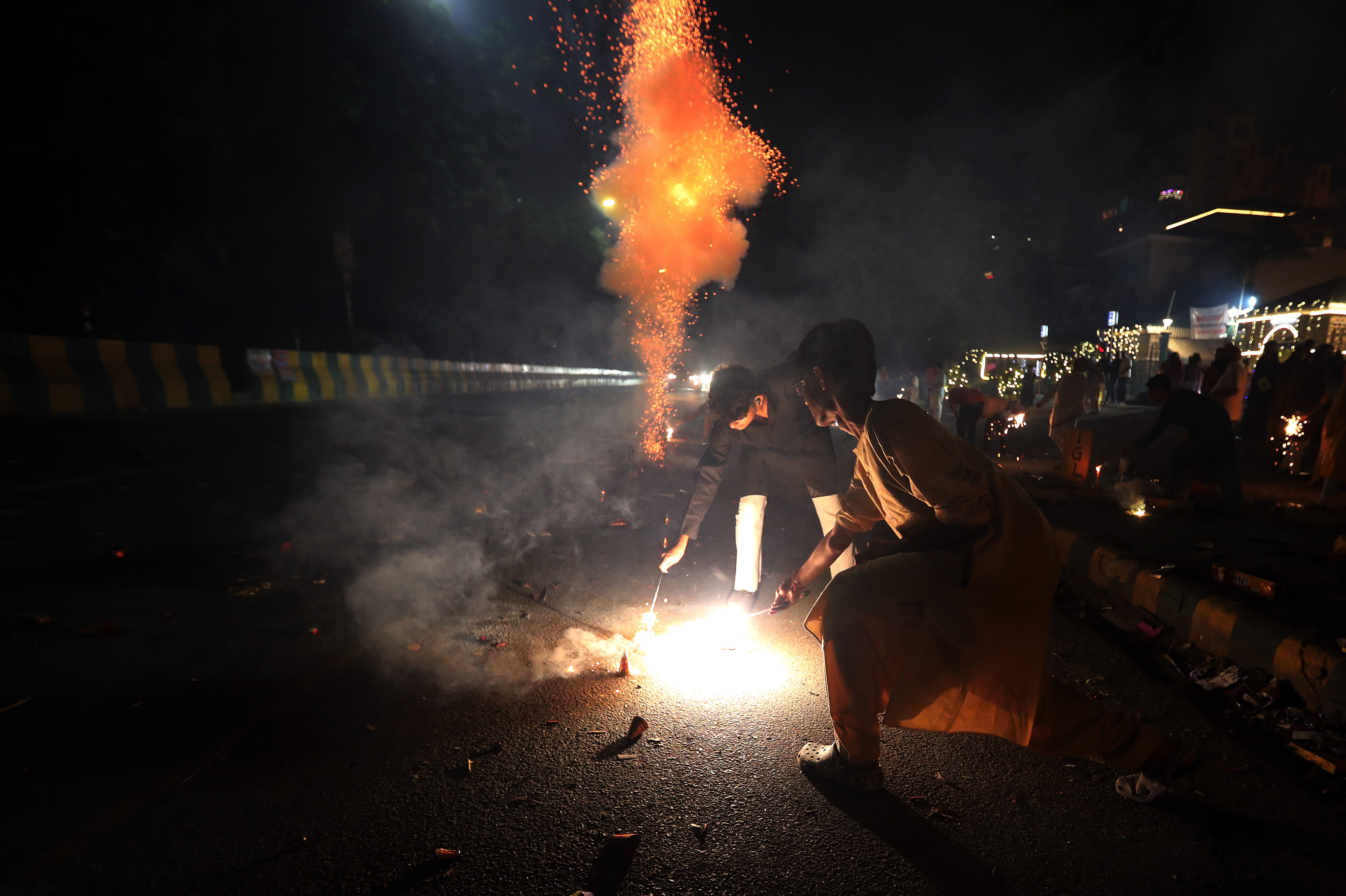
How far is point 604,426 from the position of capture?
14500 millimetres

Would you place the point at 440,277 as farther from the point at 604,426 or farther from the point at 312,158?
the point at 604,426

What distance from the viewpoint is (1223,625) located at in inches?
141

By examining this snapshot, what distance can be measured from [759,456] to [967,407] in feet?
29.5

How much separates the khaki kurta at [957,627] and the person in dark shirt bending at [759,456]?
1.53m

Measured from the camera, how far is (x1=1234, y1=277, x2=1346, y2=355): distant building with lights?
53.0 feet

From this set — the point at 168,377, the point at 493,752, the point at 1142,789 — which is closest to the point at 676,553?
the point at 493,752

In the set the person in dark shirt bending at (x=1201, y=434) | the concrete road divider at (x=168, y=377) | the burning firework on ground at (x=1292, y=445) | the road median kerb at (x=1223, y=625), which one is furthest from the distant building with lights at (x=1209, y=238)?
the concrete road divider at (x=168, y=377)

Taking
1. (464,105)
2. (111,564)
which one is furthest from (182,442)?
(464,105)

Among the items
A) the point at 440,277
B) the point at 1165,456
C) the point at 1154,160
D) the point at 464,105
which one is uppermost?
the point at 1154,160

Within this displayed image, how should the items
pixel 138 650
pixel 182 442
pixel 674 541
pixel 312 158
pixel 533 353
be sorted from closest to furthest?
pixel 138 650, pixel 674 541, pixel 182 442, pixel 312 158, pixel 533 353

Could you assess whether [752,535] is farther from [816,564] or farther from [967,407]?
[967,407]

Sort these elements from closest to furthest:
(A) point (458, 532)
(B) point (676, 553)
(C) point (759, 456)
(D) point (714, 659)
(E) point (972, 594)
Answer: (E) point (972, 594), (D) point (714, 659), (B) point (676, 553), (C) point (759, 456), (A) point (458, 532)

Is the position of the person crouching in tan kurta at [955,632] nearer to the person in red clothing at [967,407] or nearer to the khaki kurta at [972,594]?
the khaki kurta at [972,594]

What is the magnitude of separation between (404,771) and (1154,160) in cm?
6146
